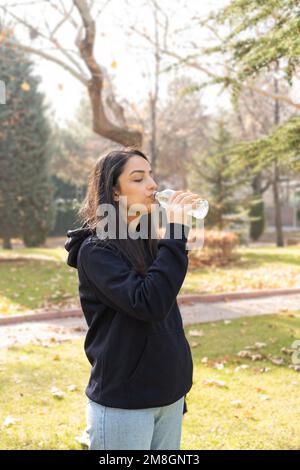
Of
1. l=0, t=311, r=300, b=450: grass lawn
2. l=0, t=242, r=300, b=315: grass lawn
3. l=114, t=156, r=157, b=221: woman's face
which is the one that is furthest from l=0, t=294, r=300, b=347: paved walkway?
l=114, t=156, r=157, b=221: woman's face

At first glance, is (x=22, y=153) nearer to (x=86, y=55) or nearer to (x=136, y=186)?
(x=86, y=55)

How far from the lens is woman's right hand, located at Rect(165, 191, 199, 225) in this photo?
1961 millimetres

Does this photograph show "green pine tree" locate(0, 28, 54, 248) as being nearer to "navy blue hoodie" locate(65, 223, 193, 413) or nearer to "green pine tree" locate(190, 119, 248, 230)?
"green pine tree" locate(190, 119, 248, 230)

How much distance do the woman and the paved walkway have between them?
4806mm

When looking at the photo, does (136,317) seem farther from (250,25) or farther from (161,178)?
(161,178)

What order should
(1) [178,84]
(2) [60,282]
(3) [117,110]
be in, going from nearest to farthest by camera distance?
(2) [60,282] < (3) [117,110] < (1) [178,84]

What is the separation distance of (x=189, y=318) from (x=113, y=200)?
20.2 ft

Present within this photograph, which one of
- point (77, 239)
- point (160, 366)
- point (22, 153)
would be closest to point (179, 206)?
point (77, 239)

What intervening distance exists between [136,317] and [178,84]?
96.8 ft

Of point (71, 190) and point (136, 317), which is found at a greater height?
point (71, 190)

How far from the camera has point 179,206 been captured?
1.96m

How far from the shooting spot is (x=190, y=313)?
843cm
